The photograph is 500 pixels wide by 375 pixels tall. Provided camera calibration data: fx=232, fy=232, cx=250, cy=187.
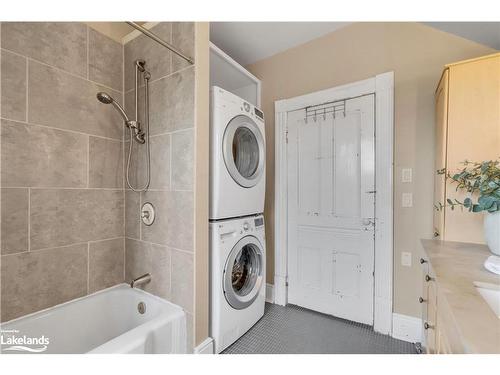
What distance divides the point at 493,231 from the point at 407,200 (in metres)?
0.72

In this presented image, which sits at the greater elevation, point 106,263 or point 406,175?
point 406,175

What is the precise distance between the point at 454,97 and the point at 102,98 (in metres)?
2.08

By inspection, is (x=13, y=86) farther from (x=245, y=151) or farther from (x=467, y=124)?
(x=467, y=124)

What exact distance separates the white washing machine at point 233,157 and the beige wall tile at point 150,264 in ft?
1.45

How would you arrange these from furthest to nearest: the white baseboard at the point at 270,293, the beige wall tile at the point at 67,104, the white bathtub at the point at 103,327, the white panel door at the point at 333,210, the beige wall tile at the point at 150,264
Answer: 1. the white baseboard at the point at 270,293
2. the white panel door at the point at 333,210
3. the beige wall tile at the point at 150,264
4. the beige wall tile at the point at 67,104
5. the white bathtub at the point at 103,327

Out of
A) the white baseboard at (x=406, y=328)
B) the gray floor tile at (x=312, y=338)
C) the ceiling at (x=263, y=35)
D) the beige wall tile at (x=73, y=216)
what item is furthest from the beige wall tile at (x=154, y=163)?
the white baseboard at (x=406, y=328)

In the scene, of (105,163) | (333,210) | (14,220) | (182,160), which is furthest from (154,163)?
(333,210)

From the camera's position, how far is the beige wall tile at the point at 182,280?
143cm

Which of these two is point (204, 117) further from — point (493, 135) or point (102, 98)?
point (493, 135)

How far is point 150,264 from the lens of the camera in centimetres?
164

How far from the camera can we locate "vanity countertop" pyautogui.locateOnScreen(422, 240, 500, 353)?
22.1 inches

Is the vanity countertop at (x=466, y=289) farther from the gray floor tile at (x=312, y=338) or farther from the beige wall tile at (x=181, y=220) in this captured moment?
the beige wall tile at (x=181, y=220)
